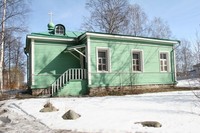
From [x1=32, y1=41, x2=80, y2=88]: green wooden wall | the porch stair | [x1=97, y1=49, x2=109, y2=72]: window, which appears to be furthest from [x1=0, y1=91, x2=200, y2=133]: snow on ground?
[x1=97, y1=49, x2=109, y2=72]: window

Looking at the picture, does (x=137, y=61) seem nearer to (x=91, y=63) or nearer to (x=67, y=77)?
(x=91, y=63)

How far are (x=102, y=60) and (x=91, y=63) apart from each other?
3.50ft

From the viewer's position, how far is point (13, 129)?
18.4 ft

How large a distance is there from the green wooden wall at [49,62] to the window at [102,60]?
74.7 inches

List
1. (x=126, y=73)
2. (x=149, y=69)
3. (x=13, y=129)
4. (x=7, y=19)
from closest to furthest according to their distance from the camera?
1. (x=13, y=129)
2. (x=126, y=73)
3. (x=149, y=69)
4. (x=7, y=19)

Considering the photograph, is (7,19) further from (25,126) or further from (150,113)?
(150,113)

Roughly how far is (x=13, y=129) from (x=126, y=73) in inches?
392

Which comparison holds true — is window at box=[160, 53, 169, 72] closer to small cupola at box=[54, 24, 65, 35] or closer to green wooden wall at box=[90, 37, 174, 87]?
green wooden wall at box=[90, 37, 174, 87]

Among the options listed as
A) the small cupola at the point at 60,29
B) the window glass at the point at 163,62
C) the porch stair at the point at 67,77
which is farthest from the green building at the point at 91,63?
the small cupola at the point at 60,29

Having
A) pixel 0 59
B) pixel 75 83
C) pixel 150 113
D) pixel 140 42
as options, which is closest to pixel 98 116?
pixel 150 113

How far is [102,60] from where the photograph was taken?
14180mm

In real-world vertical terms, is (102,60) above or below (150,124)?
above

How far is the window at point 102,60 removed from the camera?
1405cm

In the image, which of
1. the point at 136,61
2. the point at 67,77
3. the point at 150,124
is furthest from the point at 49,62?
the point at 150,124
